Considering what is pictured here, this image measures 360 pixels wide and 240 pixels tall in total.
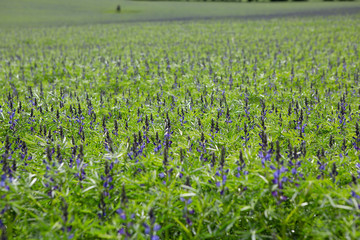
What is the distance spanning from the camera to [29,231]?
2.48 metres

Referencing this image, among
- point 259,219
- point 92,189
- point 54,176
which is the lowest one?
point 259,219

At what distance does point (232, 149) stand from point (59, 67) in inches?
385

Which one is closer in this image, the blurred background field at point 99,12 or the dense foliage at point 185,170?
the dense foliage at point 185,170

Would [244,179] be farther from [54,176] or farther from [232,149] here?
[54,176]

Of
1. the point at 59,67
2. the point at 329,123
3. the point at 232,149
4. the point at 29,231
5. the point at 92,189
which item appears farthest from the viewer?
the point at 59,67

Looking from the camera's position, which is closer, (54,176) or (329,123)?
(54,176)

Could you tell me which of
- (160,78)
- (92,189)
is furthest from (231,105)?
(92,189)

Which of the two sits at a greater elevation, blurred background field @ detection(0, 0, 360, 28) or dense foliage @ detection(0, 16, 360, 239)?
blurred background field @ detection(0, 0, 360, 28)

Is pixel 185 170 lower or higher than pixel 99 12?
lower

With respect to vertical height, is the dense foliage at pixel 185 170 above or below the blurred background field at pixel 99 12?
below

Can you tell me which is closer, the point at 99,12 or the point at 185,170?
the point at 185,170

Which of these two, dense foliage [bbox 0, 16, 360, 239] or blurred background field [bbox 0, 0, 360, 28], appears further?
blurred background field [bbox 0, 0, 360, 28]

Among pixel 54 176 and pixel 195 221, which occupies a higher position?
pixel 54 176

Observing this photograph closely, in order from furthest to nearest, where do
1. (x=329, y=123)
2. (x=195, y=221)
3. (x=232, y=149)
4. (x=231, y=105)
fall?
(x=231, y=105), (x=329, y=123), (x=232, y=149), (x=195, y=221)
